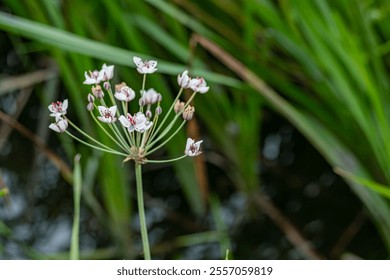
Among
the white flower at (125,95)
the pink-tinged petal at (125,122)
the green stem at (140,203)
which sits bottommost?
the green stem at (140,203)

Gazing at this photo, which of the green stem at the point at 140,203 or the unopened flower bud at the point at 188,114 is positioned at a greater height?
the unopened flower bud at the point at 188,114

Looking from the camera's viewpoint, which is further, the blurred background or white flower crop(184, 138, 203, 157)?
the blurred background

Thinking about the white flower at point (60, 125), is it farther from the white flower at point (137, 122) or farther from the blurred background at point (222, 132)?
the blurred background at point (222, 132)

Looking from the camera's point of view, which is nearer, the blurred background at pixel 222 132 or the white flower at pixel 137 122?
the white flower at pixel 137 122

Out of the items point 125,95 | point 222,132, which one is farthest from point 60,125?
point 222,132

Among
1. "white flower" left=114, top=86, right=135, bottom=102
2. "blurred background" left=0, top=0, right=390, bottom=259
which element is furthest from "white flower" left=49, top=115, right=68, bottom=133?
"blurred background" left=0, top=0, right=390, bottom=259

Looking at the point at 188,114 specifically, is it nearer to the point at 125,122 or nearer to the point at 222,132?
the point at 125,122

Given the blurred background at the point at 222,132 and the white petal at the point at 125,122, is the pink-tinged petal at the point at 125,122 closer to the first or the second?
the white petal at the point at 125,122

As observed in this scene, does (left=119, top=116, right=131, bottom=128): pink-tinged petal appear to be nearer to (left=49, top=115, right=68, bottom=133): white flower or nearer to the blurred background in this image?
(left=49, top=115, right=68, bottom=133): white flower

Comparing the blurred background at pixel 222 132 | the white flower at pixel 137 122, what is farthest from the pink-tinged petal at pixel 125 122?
the blurred background at pixel 222 132

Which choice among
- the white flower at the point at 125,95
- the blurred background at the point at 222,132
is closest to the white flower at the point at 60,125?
the white flower at the point at 125,95
